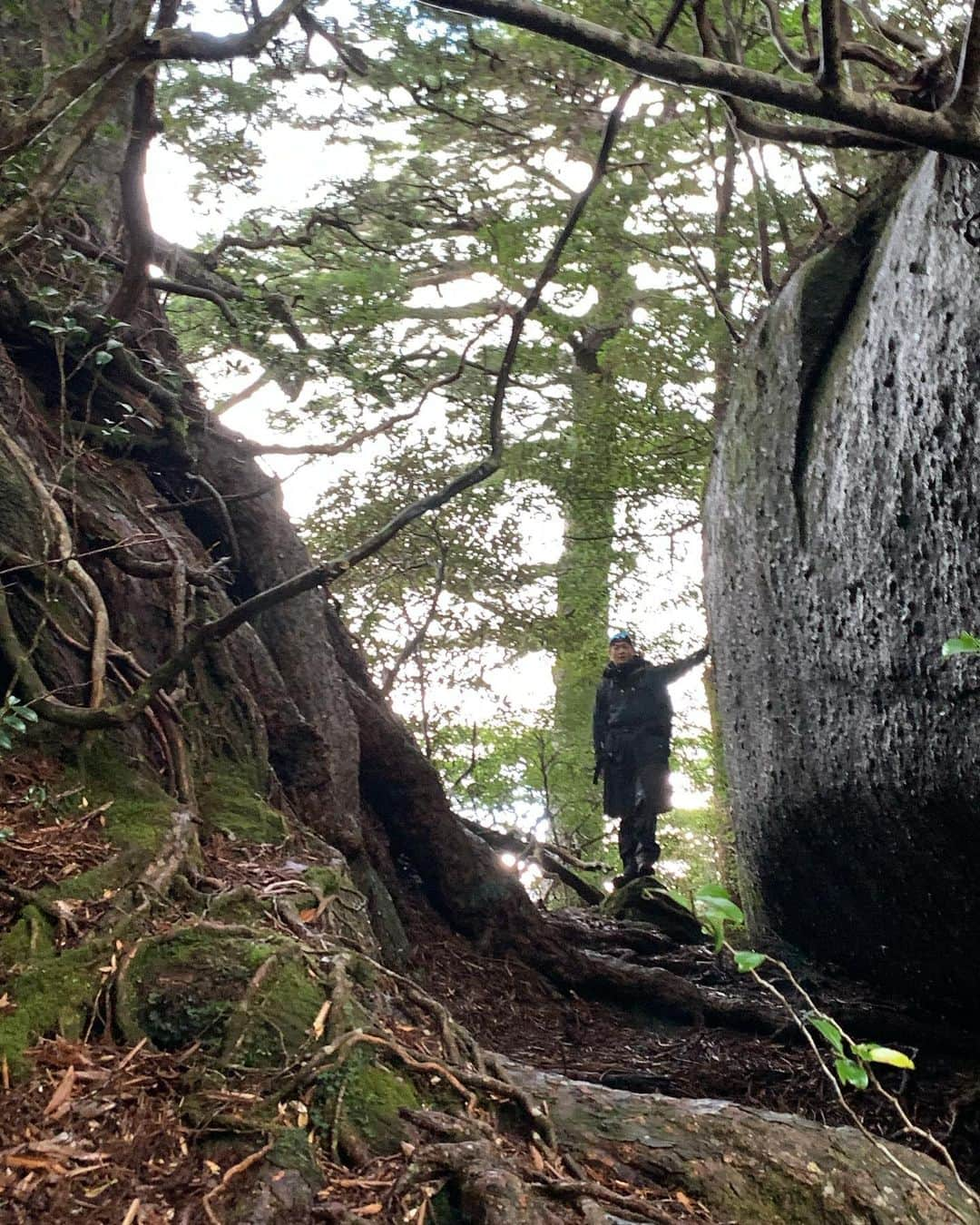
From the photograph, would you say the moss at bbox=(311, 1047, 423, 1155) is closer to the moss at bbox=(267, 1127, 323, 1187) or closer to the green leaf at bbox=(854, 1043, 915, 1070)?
the moss at bbox=(267, 1127, 323, 1187)

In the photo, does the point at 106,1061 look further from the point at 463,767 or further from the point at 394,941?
the point at 463,767

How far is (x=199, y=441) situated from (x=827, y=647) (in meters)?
4.12

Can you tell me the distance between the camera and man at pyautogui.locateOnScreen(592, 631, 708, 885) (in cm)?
884

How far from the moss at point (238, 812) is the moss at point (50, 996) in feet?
4.67

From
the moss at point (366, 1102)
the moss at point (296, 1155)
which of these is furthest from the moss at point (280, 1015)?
the moss at point (296, 1155)

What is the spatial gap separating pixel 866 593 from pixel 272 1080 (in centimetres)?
362

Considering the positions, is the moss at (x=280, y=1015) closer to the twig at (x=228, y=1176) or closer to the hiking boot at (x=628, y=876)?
the twig at (x=228, y=1176)

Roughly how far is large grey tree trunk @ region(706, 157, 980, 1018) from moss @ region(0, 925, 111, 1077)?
3601 millimetres

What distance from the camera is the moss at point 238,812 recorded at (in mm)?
4375

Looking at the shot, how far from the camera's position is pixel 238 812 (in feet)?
14.8

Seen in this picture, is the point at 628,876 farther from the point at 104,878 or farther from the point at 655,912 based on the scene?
the point at 104,878

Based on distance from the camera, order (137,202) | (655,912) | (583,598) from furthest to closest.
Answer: (583,598), (655,912), (137,202)

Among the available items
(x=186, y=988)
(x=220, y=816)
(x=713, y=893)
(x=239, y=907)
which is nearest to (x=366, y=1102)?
(x=186, y=988)

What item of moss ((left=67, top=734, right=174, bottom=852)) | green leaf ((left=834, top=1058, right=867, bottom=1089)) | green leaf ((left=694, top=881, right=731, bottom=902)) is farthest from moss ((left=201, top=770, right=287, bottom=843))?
green leaf ((left=834, top=1058, right=867, bottom=1089))
